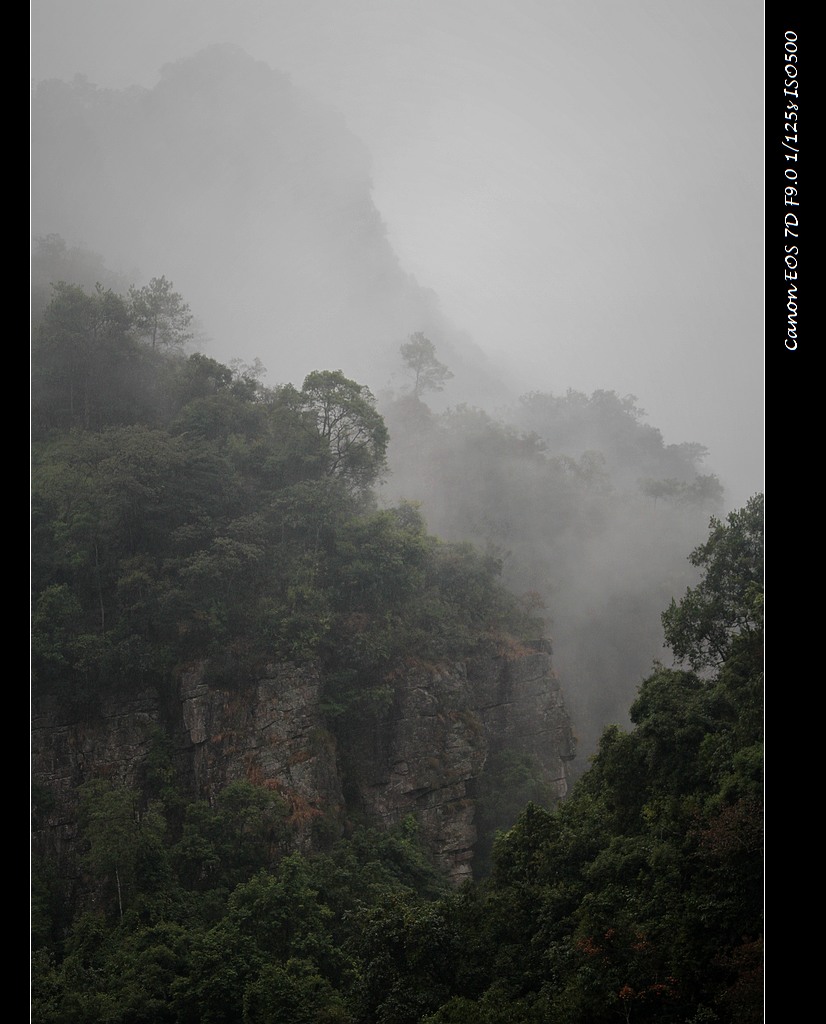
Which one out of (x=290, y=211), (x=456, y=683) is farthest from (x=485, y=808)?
(x=290, y=211)

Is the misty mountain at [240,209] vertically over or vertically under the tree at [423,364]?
over

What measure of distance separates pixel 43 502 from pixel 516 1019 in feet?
55.1

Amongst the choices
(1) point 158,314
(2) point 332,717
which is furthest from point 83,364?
(2) point 332,717

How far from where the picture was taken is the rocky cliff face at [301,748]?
2114cm

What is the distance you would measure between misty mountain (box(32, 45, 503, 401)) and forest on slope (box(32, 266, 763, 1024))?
10984 mm

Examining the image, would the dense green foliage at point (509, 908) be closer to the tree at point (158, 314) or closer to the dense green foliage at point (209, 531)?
the dense green foliage at point (209, 531)

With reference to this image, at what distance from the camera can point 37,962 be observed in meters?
16.0

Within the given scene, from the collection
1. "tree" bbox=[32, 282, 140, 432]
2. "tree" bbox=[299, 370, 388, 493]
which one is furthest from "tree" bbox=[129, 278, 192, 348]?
"tree" bbox=[299, 370, 388, 493]

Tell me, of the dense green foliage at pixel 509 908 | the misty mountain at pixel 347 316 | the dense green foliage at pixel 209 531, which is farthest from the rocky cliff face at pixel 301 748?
the misty mountain at pixel 347 316

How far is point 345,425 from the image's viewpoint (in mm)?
27375

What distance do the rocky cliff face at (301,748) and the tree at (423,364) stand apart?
19896mm

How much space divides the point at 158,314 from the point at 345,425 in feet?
25.5
